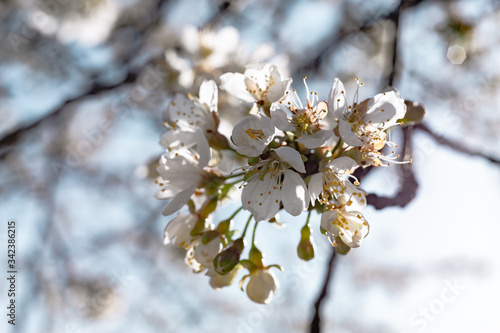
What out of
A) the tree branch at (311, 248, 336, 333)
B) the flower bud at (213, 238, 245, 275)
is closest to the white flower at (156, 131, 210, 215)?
the flower bud at (213, 238, 245, 275)

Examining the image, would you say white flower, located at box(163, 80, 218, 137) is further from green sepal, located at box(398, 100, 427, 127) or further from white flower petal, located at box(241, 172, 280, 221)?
green sepal, located at box(398, 100, 427, 127)

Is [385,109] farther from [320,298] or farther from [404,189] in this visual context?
[320,298]

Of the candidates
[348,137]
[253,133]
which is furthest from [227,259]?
[348,137]

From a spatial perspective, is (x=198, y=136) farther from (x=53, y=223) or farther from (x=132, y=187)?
(x=132, y=187)

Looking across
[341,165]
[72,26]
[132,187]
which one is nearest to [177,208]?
[341,165]

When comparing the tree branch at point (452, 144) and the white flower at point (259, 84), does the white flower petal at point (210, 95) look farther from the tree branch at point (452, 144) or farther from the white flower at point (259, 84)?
the tree branch at point (452, 144)

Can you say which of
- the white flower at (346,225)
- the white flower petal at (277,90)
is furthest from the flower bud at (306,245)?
the white flower petal at (277,90)
